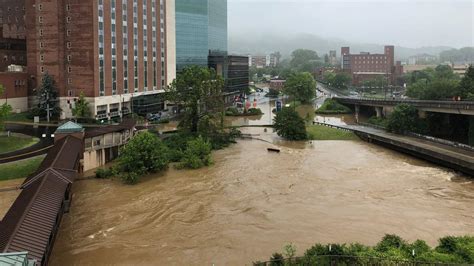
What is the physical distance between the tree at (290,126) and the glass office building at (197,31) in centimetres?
4631

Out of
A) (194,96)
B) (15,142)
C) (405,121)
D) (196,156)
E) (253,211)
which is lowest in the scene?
(253,211)

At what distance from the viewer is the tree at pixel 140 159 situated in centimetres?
4441

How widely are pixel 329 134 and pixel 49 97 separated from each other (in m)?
45.3

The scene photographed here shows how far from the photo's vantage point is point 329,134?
73188mm

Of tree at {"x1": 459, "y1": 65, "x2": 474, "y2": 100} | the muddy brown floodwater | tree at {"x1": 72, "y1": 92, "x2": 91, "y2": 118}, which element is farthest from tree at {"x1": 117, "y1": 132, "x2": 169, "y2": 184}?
tree at {"x1": 459, "y1": 65, "x2": 474, "y2": 100}

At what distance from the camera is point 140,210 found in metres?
35.3

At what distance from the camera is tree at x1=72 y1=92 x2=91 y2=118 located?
74000 millimetres

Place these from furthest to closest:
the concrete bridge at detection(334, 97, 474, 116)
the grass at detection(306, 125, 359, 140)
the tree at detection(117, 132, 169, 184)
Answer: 1. the grass at detection(306, 125, 359, 140)
2. the concrete bridge at detection(334, 97, 474, 116)
3. the tree at detection(117, 132, 169, 184)

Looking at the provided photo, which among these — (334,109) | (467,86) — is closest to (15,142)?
(467,86)

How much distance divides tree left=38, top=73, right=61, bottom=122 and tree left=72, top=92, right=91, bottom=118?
4.43 m

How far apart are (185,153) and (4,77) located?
140 feet

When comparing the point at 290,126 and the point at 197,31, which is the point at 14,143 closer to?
the point at 290,126

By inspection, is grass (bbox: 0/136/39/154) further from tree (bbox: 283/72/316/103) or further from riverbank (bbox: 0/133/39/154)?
tree (bbox: 283/72/316/103)

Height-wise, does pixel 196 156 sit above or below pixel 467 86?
below
